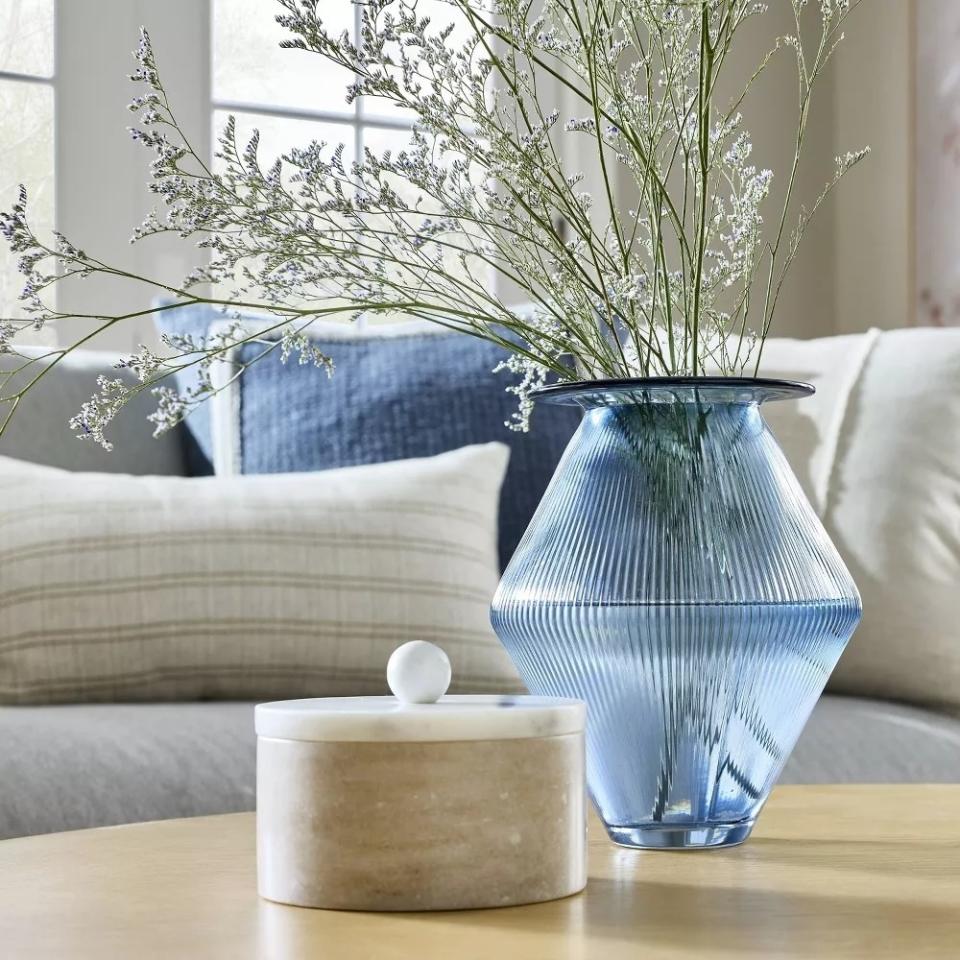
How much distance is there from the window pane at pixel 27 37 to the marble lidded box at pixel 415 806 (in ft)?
6.92

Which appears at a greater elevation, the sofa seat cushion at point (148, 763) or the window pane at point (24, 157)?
the window pane at point (24, 157)

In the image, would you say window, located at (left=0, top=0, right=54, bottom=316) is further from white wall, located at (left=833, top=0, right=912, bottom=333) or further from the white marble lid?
the white marble lid

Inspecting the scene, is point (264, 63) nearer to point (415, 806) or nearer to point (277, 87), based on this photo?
point (277, 87)

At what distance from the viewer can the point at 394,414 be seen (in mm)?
1794

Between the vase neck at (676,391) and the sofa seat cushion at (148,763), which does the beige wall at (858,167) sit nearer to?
the sofa seat cushion at (148,763)

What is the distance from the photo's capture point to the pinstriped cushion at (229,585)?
1450mm

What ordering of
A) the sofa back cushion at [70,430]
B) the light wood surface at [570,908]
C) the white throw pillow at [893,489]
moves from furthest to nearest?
1. the sofa back cushion at [70,430]
2. the white throw pillow at [893,489]
3. the light wood surface at [570,908]

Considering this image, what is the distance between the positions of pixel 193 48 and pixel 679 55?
196 centimetres

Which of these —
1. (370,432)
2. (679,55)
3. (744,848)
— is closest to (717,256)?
(679,55)

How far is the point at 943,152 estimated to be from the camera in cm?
291

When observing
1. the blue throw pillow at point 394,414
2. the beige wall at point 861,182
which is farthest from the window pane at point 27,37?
the beige wall at point 861,182

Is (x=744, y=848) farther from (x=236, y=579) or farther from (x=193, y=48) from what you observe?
(x=193, y=48)

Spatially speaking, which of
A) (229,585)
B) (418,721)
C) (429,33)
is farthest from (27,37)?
(418,721)

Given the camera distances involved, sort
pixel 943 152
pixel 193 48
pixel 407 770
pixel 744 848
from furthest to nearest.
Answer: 1. pixel 943 152
2. pixel 193 48
3. pixel 744 848
4. pixel 407 770
